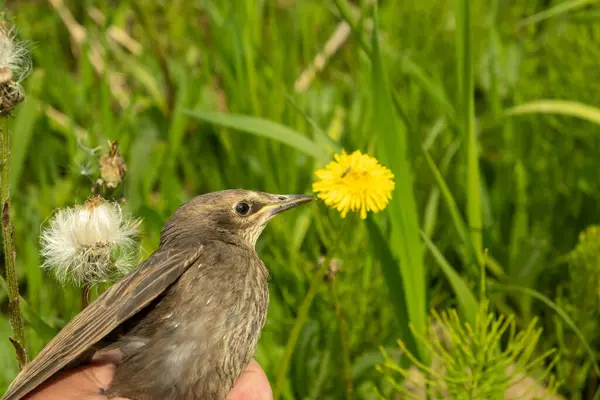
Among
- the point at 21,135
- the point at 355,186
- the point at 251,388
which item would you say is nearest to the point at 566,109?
the point at 355,186

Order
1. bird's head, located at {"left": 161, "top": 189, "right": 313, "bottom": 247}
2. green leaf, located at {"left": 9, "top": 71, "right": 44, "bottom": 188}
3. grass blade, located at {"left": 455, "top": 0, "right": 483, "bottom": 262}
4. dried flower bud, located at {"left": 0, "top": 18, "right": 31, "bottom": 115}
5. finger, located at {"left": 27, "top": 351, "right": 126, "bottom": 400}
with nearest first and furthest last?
dried flower bud, located at {"left": 0, "top": 18, "right": 31, "bottom": 115}
finger, located at {"left": 27, "top": 351, "right": 126, "bottom": 400}
bird's head, located at {"left": 161, "top": 189, "right": 313, "bottom": 247}
grass blade, located at {"left": 455, "top": 0, "right": 483, "bottom": 262}
green leaf, located at {"left": 9, "top": 71, "right": 44, "bottom": 188}

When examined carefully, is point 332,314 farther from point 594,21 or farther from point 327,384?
point 594,21

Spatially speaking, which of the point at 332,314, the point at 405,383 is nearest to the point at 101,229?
the point at 332,314

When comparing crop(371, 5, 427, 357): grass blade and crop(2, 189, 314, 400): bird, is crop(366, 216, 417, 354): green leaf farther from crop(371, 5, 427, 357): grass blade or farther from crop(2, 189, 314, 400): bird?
crop(2, 189, 314, 400): bird

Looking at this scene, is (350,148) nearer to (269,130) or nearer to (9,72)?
(269,130)

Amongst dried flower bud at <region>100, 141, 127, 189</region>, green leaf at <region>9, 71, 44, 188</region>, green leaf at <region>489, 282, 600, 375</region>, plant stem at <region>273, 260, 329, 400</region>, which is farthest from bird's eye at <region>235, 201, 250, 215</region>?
green leaf at <region>9, 71, 44, 188</region>
